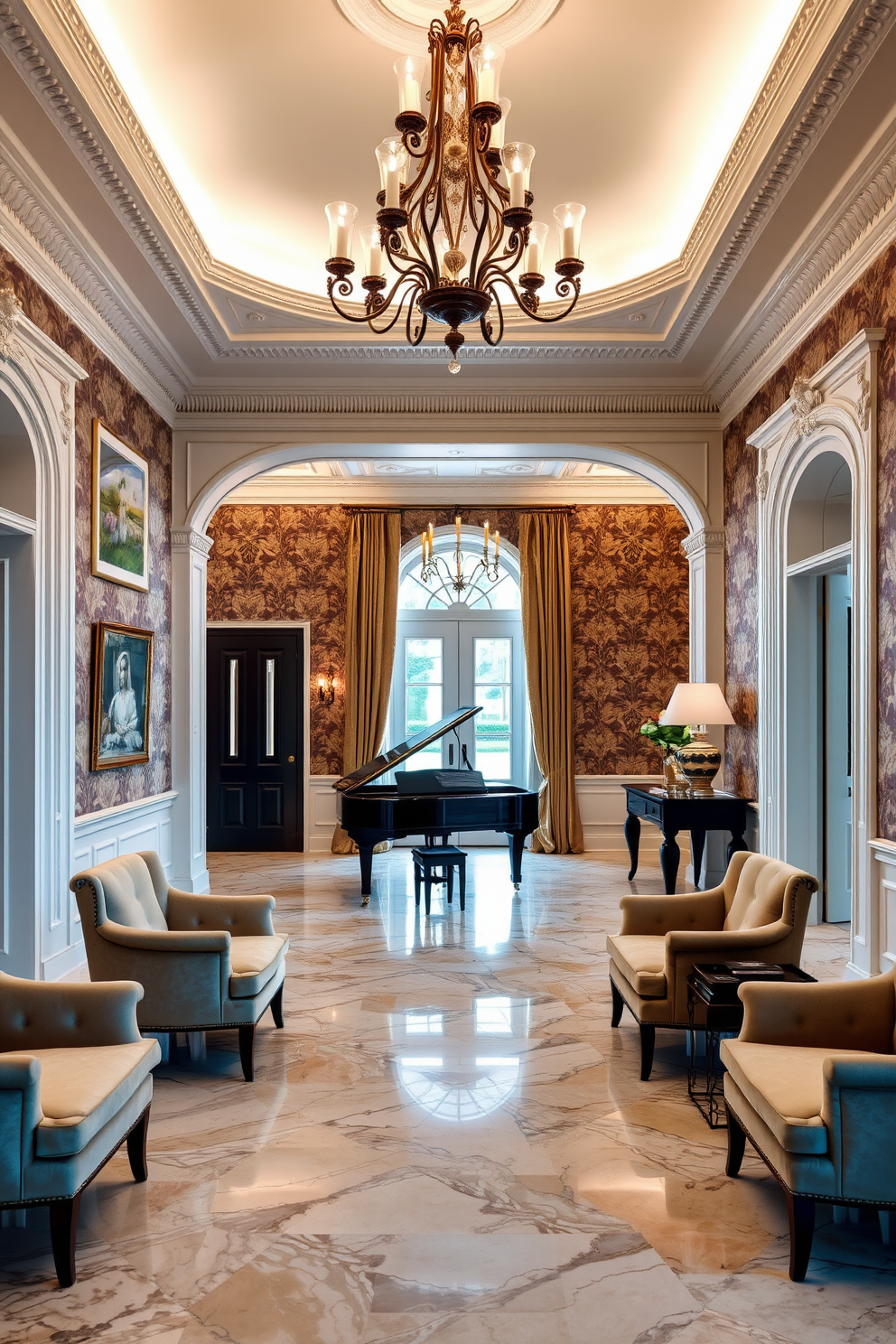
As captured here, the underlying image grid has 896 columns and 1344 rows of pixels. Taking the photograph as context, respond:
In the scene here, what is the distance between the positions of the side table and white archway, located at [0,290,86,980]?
10.5ft

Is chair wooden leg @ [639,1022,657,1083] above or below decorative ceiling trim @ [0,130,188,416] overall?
below

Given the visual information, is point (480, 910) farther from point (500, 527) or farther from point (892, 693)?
point (500, 527)

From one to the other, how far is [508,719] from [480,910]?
384cm

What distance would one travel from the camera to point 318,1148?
128 inches

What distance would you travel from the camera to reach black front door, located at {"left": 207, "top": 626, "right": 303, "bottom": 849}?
1058 cm

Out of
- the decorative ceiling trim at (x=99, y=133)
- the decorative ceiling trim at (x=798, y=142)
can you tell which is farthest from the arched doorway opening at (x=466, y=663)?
the decorative ceiling trim at (x=99, y=133)

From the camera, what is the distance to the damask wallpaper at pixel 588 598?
10539 mm

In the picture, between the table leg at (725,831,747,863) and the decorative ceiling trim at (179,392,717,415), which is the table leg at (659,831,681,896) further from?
the decorative ceiling trim at (179,392,717,415)

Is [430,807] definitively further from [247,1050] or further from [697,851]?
[247,1050]

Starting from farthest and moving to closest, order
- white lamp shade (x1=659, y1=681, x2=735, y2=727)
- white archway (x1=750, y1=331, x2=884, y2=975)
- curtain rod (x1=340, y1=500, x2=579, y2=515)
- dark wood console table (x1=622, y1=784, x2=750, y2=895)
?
curtain rod (x1=340, y1=500, x2=579, y2=515)
white lamp shade (x1=659, y1=681, x2=735, y2=727)
dark wood console table (x1=622, y1=784, x2=750, y2=895)
white archway (x1=750, y1=331, x2=884, y2=975)

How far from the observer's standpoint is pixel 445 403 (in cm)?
758

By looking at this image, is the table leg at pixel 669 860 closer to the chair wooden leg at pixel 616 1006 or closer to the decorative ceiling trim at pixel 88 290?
the chair wooden leg at pixel 616 1006

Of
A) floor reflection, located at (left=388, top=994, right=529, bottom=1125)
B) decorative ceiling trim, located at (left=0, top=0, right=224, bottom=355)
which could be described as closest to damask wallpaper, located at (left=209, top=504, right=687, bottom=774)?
decorative ceiling trim, located at (left=0, top=0, right=224, bottom=355)

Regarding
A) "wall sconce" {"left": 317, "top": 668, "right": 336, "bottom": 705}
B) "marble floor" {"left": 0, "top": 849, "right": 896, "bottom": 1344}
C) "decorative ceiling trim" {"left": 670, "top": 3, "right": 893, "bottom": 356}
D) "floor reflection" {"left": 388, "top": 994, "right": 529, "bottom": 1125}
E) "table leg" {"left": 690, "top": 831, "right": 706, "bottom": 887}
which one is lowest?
"floor reflection" {"left": 388, "top": 994, "right": 529, "bottom": 1125}
